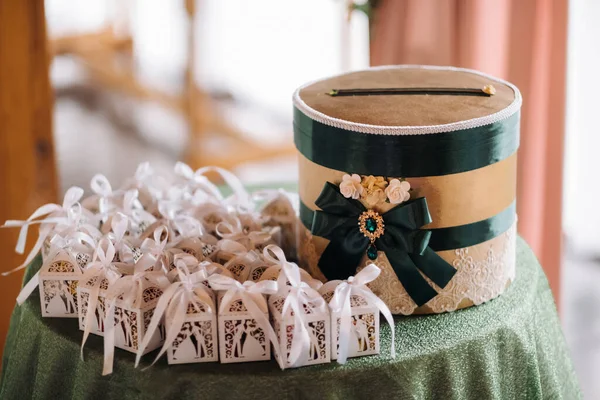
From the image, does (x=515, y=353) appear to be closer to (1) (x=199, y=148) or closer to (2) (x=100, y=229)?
(2) (x=100, y=229)

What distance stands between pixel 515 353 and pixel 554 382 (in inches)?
5.9

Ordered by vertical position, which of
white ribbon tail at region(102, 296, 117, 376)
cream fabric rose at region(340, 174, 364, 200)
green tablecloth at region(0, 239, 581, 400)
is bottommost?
green tablecloth at region(0, 239, 581, 400)

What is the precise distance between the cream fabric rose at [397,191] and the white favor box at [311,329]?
213mm

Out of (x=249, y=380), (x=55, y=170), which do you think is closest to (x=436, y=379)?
(x=249, y=380)

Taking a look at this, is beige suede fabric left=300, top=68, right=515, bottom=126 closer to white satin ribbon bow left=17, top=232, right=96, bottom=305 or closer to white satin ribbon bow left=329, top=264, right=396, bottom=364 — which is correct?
white satin ribbon bow left=329, top=264, right=396, bottom=364

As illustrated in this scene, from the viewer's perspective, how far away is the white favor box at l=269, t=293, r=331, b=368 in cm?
128

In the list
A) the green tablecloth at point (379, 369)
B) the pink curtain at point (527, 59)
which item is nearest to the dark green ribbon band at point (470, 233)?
the green tablecloth at point (379, 369)

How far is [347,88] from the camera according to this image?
5.22 feet

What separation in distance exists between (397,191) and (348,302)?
200 mm

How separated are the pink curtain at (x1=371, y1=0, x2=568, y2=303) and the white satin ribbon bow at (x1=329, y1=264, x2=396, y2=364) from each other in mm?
1010

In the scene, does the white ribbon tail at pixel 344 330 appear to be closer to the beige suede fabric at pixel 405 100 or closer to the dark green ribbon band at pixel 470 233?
the dark green ribbon band at pixel 470 233

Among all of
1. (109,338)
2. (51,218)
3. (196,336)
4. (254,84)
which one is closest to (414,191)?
(196,336)

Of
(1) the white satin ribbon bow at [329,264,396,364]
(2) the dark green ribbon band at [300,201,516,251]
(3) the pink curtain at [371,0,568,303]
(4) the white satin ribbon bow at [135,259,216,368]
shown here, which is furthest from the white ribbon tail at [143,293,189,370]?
(3) the pink curtain at [371,0,568,303]

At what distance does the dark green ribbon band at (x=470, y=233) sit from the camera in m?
1.41
